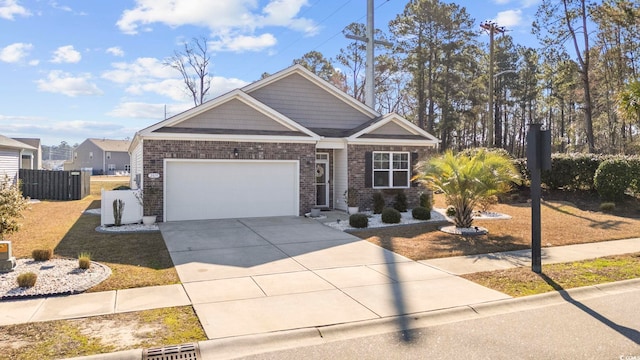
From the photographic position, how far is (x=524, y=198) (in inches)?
793

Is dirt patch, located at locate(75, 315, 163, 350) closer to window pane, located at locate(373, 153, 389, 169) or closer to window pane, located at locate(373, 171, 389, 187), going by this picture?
window pane, located at locate(373, 171, 389, 187)

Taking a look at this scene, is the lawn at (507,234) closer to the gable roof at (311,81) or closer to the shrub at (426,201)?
the shrub at (426,201)

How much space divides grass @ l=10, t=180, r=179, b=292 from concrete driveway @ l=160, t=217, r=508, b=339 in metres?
0.40

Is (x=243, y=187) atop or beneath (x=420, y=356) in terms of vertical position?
atop

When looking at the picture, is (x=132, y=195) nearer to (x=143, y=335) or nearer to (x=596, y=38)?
(x=143, y=335)

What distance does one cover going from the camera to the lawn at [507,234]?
1010cm

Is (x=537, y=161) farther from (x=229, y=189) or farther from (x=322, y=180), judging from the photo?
(x=322, y=180)

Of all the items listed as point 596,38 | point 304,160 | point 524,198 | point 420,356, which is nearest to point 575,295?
point 420,356

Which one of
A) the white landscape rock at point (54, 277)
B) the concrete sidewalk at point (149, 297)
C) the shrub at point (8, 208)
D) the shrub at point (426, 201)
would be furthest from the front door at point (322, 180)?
the shrub at point (8, 208)

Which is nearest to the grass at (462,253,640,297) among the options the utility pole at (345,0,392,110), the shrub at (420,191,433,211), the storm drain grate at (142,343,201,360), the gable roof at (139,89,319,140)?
the storm drain grate at (142,343,201,360)

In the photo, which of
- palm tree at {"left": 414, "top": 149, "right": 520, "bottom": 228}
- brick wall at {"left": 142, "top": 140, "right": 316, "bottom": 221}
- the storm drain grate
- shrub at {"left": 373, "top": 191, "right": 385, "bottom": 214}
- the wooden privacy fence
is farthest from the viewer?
the wooden privacy fence

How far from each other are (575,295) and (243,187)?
10.8m

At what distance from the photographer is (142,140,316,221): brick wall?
13.5 metres

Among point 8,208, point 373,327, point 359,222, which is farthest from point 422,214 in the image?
point 8,208
